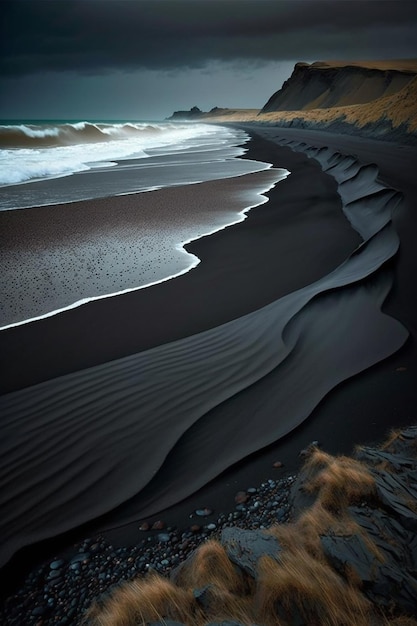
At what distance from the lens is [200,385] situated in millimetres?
4051

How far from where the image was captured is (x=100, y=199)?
13383 millimetres

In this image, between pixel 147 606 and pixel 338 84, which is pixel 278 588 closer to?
pixel 147 606

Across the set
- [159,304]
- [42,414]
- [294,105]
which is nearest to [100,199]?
[159,304]

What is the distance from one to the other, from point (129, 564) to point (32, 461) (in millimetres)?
1246

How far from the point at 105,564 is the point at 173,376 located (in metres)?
1.99

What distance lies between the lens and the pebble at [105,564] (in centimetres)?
221

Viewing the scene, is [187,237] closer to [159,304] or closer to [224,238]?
[224,238]

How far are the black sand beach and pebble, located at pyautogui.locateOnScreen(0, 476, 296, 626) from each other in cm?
12

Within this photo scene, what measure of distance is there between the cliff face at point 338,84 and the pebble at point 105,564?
85.9 meters

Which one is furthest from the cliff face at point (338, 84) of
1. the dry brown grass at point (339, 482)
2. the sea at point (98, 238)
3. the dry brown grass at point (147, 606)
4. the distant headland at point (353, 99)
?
the dry brown grass at point (147, 606)

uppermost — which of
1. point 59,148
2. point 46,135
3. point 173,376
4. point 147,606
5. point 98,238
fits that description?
point 46,135

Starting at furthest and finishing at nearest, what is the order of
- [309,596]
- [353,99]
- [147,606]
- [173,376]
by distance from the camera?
[353,99]
[173,376]
[147,606]
[309,596]

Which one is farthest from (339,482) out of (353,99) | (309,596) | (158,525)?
(353,99)

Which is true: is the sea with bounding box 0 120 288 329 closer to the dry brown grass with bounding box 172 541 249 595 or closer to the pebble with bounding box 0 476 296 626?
the pebble with bounding box 0 476 296 626
